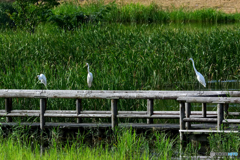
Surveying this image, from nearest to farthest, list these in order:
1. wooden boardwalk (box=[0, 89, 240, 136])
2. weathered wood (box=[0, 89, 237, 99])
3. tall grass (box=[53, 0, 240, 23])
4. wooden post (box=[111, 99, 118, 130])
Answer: wooden boardwalk (box=[0, 89, 240, 136]), weathered wood (box=[0, 89, 237, 99]), wooden post (box=[111, 99, 118, 130]), tall grass (box=[53, 0, 240, 23])

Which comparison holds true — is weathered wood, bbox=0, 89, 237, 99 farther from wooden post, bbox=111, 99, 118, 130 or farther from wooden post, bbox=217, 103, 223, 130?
wooden post, bbox=217, 103, 223, 130

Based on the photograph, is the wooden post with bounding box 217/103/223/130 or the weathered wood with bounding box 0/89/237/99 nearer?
the wooden post with bounding box 217/103/223/130

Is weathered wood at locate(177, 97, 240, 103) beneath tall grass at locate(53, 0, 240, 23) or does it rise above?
beneath

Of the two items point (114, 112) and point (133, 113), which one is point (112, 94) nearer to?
point (114, 112)

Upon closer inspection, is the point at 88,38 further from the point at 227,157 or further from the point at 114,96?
the point at 227,157

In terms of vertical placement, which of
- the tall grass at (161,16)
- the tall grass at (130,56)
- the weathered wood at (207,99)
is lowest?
the weathered wood at (207,99)

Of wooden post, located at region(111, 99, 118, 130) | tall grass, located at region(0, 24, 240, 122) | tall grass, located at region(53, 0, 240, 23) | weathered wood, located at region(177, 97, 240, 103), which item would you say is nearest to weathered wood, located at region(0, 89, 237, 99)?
wooden post, located at region(111, 99, 118, 130)

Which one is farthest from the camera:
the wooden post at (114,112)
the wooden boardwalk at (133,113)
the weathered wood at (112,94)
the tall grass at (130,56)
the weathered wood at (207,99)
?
the tall grass at (130,56)

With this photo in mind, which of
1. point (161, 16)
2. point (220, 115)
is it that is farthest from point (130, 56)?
point (161, 16)

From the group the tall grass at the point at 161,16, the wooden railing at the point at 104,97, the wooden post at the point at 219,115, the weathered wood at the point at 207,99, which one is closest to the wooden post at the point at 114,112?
the wooden railing at the point at 104,97

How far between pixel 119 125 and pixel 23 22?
1074 centimetres

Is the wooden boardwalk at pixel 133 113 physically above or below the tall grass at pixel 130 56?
below

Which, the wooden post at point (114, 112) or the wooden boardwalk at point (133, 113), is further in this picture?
the wooden post at point (114, 112)

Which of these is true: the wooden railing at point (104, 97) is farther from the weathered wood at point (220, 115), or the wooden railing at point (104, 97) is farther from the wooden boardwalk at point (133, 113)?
the weathered wood at point (220, 115)
